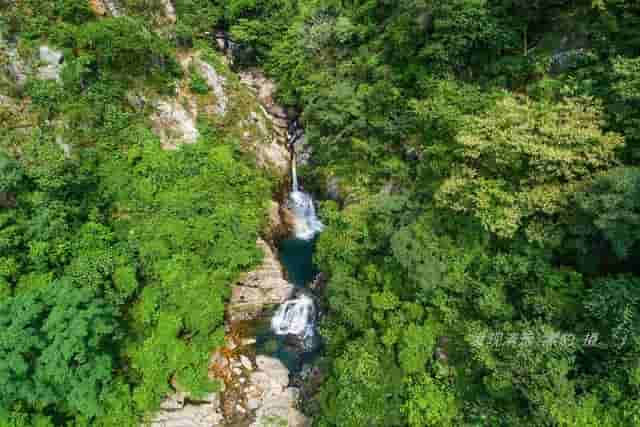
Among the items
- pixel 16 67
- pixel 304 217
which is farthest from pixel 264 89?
pixel 16 67

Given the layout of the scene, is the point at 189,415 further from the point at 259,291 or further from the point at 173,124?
the point at 173,124

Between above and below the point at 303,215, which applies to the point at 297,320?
below

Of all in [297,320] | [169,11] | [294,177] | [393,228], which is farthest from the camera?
[294,177]

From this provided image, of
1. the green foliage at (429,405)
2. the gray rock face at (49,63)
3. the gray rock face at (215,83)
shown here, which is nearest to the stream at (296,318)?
the green foliage at (429,405)

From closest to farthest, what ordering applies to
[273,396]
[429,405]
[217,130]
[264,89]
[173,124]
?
[429,405]
[273,396]
[173,124]
[217,130]
[264,89]

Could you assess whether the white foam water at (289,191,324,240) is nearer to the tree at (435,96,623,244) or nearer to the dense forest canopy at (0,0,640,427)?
the dense forest canopy at (0,0,640,427)

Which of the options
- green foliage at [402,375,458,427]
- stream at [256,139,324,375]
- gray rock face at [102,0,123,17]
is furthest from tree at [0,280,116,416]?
gray rock face at [102,0,123,17]

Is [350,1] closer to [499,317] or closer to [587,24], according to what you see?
[587,24]
